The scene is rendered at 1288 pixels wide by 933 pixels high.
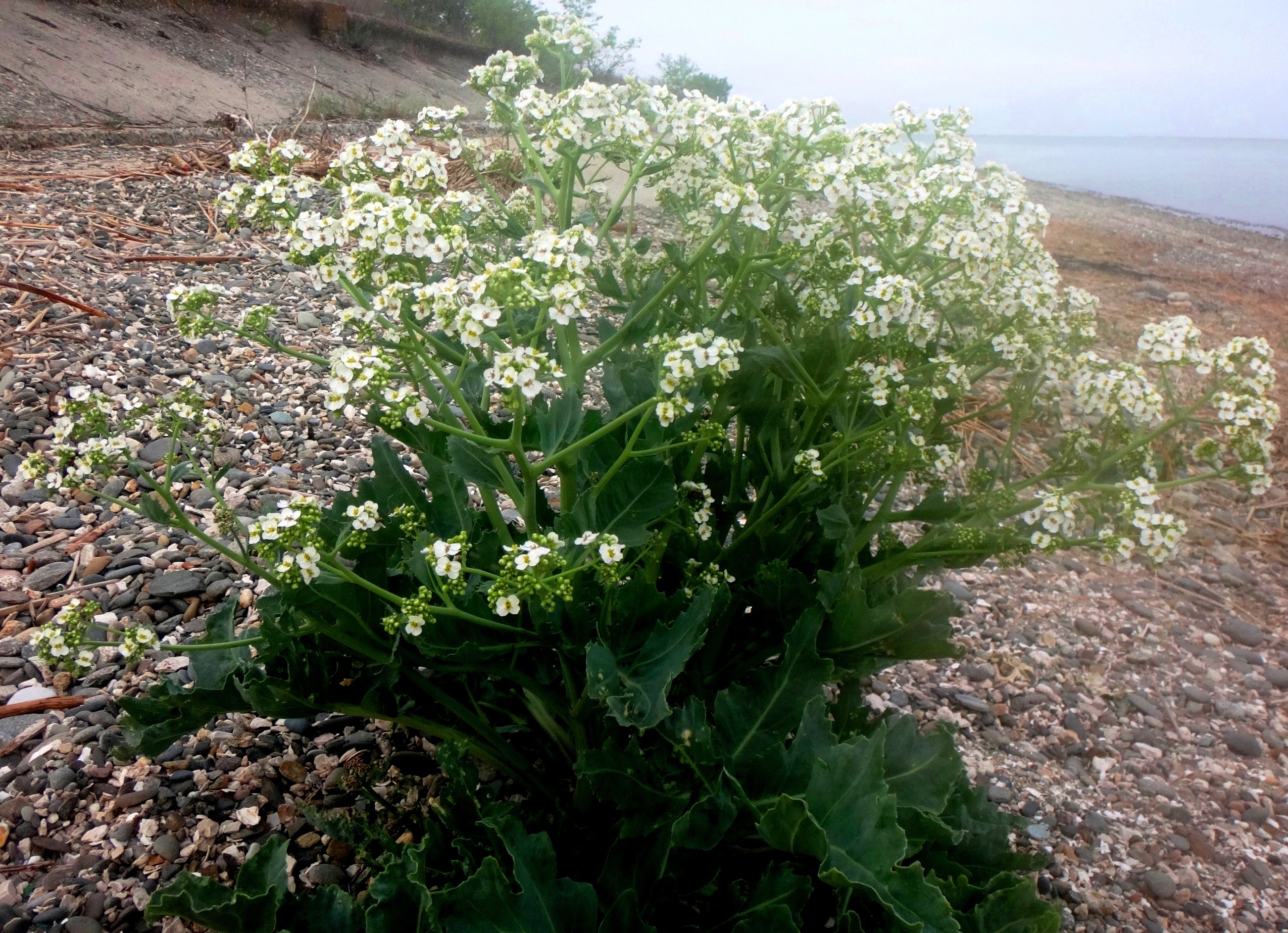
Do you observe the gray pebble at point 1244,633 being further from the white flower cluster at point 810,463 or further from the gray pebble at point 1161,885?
the white flower cluster at point 810,463

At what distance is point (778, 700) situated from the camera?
1.20 meters

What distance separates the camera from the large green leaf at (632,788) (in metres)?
1.06

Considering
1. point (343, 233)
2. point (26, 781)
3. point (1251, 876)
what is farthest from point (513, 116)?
point (1251, 876)

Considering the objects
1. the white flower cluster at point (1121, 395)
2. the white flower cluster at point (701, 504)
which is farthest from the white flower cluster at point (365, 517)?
the white flower cluster at point (1121, 395)

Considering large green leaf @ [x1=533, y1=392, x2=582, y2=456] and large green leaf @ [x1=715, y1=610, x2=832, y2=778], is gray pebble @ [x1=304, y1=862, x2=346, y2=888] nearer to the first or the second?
large green leaf @ [x1=715, y1=610, x2=832, y2=778]

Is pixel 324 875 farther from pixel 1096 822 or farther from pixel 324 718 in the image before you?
pixel 1096 822

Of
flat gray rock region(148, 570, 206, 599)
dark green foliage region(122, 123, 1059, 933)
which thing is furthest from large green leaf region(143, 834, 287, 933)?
flat gray rock region(148, 570, 206, 599)

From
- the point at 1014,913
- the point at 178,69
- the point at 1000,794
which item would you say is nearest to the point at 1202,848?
the point at 1000,794

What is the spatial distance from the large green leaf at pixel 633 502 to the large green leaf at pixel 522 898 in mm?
422

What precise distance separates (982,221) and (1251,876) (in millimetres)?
1297

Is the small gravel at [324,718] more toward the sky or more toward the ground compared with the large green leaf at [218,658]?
more toward the ground

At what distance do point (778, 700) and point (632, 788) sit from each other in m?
0.26

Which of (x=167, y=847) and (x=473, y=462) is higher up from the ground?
(x=473, y=462)

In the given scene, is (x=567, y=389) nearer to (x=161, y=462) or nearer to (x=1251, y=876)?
(x=161, y=462)
